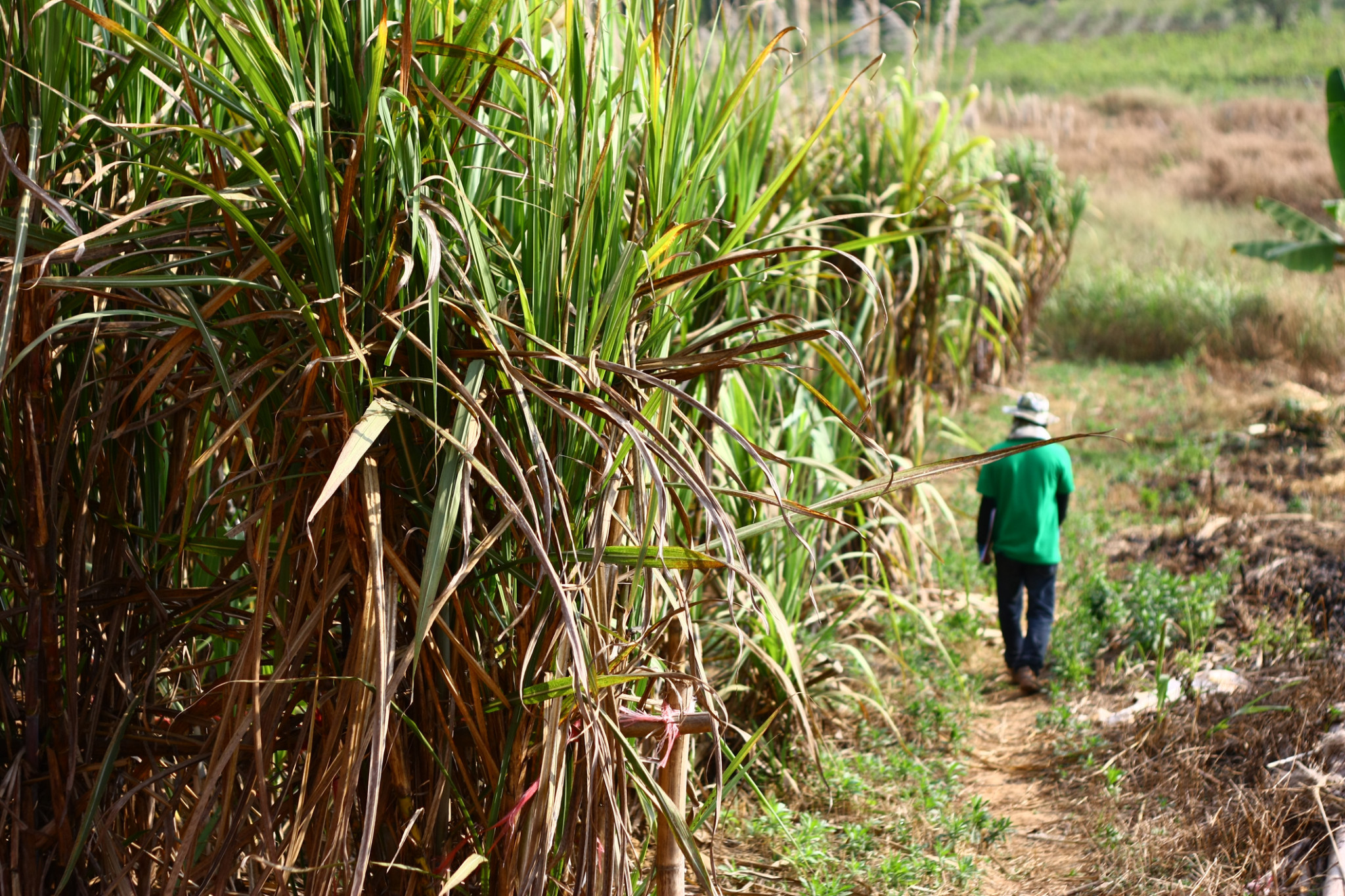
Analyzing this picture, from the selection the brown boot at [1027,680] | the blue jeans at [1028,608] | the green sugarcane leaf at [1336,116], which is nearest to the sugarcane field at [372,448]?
the brown boot at [1027,680]

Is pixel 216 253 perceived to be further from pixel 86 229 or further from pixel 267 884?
pixel 267 884

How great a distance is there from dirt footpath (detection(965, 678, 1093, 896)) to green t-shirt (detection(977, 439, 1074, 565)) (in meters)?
0.59

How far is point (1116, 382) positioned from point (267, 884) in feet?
34.7

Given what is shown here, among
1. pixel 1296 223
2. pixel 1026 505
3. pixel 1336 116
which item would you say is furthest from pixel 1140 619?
pixel 1296 223

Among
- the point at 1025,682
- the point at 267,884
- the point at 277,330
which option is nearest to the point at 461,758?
the point at 267,884

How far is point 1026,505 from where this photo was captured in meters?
4.55

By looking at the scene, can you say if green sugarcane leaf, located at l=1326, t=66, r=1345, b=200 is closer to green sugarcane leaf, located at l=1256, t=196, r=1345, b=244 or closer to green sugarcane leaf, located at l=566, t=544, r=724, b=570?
green sugarcane leaf, located at l=1256, t=196, r=1345, b=244

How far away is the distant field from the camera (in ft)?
117

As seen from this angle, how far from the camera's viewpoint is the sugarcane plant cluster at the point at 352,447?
1.28 meters

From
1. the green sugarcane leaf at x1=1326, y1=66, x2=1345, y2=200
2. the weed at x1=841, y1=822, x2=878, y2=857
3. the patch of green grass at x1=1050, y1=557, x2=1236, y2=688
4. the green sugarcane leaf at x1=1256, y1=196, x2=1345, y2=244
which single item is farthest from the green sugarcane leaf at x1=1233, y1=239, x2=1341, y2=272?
the weed at x1=841, y1=822, x2=878, y2=857

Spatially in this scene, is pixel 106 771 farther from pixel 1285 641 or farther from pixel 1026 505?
pixel 1285 641

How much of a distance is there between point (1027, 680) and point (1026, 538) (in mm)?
603

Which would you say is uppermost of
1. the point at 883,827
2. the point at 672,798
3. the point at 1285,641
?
the point at 672,798

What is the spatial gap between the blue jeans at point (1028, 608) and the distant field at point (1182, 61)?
1300 inches
